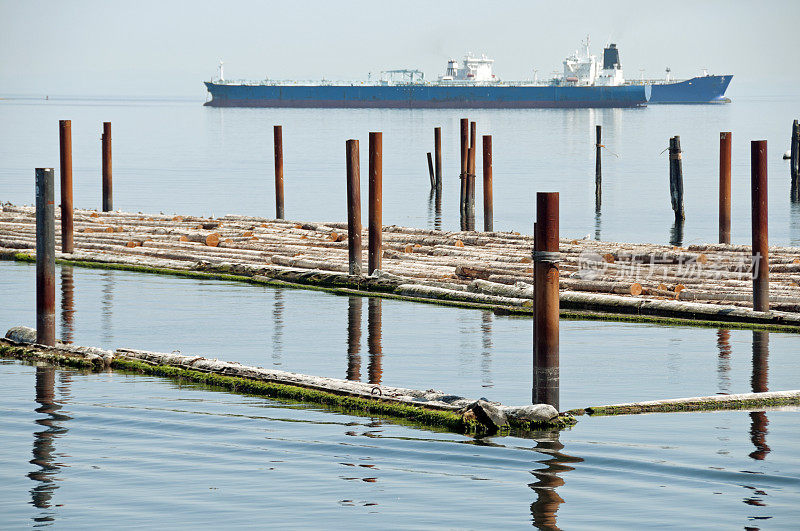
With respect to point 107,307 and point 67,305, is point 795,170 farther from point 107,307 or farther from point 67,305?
point 67,305

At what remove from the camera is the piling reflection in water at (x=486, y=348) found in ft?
39.9

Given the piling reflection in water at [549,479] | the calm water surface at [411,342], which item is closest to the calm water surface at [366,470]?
the piling reflection in water at [549,479]

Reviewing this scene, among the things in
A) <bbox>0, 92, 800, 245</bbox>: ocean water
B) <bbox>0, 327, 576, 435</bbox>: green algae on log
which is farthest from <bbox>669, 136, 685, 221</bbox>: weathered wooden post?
<bbox>0, 327, 576, 435</bbox>: green algae on log

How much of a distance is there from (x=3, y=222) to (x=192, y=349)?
1328 centimetres

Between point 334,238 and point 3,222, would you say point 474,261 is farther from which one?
point 3,222

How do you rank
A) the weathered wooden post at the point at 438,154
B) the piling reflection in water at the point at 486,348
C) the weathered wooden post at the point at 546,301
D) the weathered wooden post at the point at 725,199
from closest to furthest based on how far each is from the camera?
1. the weathered wooden post at the point at 546,301
2. the piling reflection in water at the point at 486,348
3. the weathered wooden post at the point at 725,199
4. the weathered wooden post at the point at 438,154

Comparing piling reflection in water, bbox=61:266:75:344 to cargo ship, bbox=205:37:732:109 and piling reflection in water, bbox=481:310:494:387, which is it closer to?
piling reflection in water, bbox=481:310:494:387

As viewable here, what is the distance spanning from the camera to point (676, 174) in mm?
31516

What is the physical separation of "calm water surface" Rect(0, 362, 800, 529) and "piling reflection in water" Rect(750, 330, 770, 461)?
3 centimetres

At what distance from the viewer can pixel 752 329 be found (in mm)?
14695

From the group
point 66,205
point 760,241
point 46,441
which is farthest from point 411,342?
point 66,205

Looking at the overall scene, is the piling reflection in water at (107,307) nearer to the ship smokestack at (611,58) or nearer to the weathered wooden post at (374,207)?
the weathered wooden post at (374,207)

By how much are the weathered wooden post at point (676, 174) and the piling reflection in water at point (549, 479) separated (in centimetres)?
1925

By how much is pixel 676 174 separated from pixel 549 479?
2377cm
